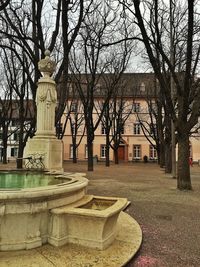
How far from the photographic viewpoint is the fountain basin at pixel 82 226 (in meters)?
4.42

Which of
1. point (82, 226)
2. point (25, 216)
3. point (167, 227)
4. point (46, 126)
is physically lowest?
point (167, 227)

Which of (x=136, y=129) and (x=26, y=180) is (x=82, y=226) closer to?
(x=26, y=180)

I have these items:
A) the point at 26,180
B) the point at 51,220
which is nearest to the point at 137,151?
the point at 26,180

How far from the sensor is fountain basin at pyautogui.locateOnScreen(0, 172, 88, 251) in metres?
4.25

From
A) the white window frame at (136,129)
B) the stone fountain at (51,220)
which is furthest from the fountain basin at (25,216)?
the white window frame at (136,129)

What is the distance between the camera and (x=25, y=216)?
4.38 meters

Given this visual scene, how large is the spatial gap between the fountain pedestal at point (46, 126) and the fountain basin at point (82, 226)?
263 inches

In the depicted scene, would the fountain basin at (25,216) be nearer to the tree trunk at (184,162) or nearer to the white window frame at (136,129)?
the tree trunk at (184,162)

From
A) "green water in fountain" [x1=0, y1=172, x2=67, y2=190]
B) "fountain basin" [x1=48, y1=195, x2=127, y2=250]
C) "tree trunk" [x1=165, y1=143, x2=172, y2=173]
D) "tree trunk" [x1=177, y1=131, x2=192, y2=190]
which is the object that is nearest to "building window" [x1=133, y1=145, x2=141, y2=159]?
"tree trunk" [x1=165, y1=143, x2=172, y2=173]

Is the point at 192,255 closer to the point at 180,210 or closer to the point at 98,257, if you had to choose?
the point at 98,257

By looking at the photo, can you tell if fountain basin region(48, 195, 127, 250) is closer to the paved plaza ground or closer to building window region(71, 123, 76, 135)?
the paved plaza ground

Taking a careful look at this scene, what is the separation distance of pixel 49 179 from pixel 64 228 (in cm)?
273

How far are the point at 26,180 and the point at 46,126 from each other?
190 inches

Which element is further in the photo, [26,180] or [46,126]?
[46,126]
